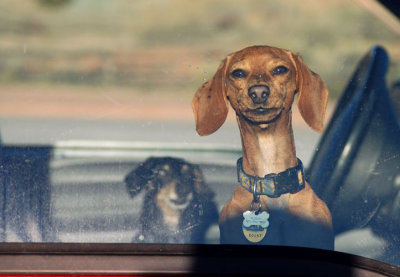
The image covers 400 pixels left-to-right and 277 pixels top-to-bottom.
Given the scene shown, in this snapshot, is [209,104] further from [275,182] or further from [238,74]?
[275,182]

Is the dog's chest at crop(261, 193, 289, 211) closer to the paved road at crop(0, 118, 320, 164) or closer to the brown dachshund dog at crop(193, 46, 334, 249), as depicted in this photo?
the brown dachshund dog at crop(193, 46, 334, 249)

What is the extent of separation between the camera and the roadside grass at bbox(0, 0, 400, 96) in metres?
1.50

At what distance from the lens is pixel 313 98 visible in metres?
1.60

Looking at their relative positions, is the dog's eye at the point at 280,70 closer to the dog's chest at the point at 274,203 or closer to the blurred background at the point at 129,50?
the blurred background at the point at 129,50

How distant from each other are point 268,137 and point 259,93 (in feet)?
0.42

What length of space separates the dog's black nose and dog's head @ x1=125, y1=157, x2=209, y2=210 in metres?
0.23

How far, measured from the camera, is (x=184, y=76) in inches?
60.7

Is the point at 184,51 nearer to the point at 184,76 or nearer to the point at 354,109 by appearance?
the point at 184,76

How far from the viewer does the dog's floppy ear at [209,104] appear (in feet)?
5.14

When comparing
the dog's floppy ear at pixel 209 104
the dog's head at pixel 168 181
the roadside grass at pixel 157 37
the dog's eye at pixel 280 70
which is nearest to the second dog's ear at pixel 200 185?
the dog's head at pixel 168 181

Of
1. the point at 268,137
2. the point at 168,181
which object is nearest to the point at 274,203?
the point at 268,137

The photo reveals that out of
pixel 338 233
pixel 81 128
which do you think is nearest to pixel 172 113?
pixel 81 128

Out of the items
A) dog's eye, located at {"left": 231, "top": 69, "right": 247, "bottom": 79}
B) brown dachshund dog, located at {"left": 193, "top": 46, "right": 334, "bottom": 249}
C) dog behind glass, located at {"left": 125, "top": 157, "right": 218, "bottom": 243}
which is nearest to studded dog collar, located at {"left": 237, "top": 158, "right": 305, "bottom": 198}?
brown dachshund dog, located at {"left": 193, "top": 46, "right": 334, "bottom": 249}

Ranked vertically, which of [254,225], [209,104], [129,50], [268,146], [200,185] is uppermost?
[129,50]
